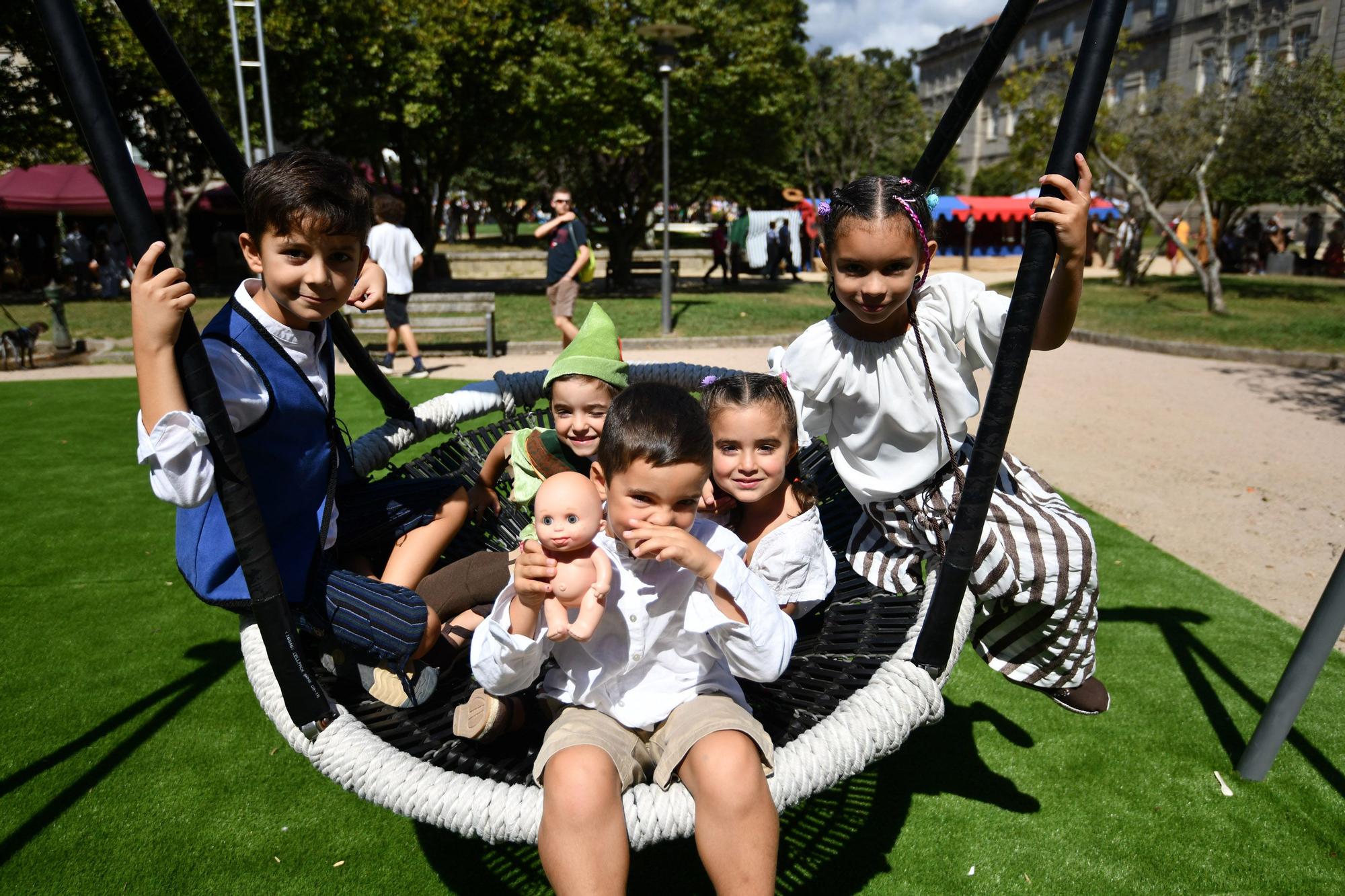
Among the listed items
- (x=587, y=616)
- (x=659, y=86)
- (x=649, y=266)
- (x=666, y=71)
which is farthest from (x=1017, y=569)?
(x=649, y=266)

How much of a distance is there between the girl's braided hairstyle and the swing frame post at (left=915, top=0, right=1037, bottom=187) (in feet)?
0.43

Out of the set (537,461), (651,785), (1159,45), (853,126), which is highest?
(1159,45)

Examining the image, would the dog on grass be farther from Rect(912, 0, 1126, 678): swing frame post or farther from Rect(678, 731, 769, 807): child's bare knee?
Rect(912, 0, 1126, 678): swing frame post

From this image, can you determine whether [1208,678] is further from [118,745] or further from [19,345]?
[19,345]

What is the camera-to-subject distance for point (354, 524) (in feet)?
7.90

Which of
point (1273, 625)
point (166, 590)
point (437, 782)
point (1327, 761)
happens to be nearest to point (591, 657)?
point (437, 782)

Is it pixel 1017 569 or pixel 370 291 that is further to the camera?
pixel 370 291

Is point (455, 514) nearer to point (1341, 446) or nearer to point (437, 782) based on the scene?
point (437, 782)

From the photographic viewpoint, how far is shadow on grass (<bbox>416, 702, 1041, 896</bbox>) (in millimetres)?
2119

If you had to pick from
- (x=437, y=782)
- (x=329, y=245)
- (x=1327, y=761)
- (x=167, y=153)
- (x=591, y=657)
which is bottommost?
(x=1327, y=761)

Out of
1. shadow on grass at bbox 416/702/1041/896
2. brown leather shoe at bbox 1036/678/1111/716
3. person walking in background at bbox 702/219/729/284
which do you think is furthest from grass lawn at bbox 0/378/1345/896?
person walking in background at bbox 702/219/729/284

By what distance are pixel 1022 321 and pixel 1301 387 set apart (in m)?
8.50

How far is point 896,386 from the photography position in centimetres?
229

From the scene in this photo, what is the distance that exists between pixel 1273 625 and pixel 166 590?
14.6ft
